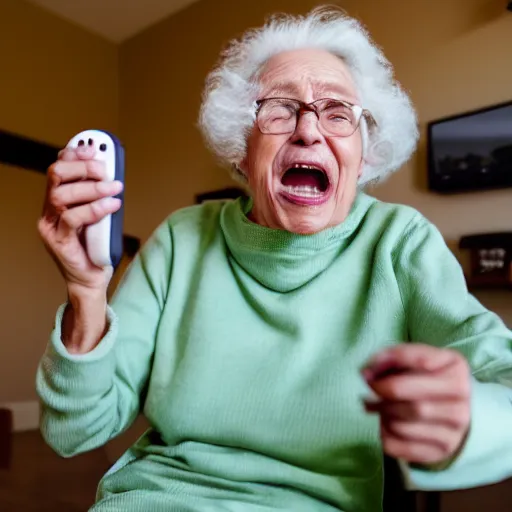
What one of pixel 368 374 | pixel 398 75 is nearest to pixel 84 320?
pixel 368 374

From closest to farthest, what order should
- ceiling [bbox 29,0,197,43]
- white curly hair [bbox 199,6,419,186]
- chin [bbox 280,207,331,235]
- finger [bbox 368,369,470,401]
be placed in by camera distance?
finger [bbox 368,369,470,401] → chin [bbox 280,207,331,235] → white curly hair [bbox 199,6,419,186] → ceiling [bbox 29,0,197,43]

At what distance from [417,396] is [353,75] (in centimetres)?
69

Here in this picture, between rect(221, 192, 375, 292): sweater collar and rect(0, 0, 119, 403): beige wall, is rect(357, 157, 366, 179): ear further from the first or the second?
rect(0, 0, 119, 403): beige wall

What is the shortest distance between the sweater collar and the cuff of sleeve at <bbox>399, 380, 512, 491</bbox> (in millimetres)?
347

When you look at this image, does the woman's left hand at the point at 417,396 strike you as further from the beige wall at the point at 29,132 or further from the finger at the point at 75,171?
the beige wall at the point at 29,132

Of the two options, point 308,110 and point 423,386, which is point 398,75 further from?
point 423,386

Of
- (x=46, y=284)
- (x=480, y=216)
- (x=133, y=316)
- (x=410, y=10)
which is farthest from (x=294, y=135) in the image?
(x=46, y=284)

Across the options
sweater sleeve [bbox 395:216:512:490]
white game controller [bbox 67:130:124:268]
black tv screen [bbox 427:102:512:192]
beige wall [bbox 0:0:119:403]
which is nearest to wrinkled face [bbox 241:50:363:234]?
sweater sleeve [bbox 395:216:512:490]

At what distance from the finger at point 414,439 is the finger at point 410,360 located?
0.04m

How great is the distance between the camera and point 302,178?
0.95m

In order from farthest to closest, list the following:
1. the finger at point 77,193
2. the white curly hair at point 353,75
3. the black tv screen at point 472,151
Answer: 1. the black tv screen at point 472,151
2. the white curly hair at point 353,75
3. the finger at point 77,193

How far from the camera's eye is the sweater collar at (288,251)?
33.1 inches

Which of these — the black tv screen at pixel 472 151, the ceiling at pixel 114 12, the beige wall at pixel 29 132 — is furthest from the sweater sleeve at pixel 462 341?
the ceiling at pixel 114 12

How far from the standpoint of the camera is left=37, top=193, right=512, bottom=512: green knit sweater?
69 centimetres
